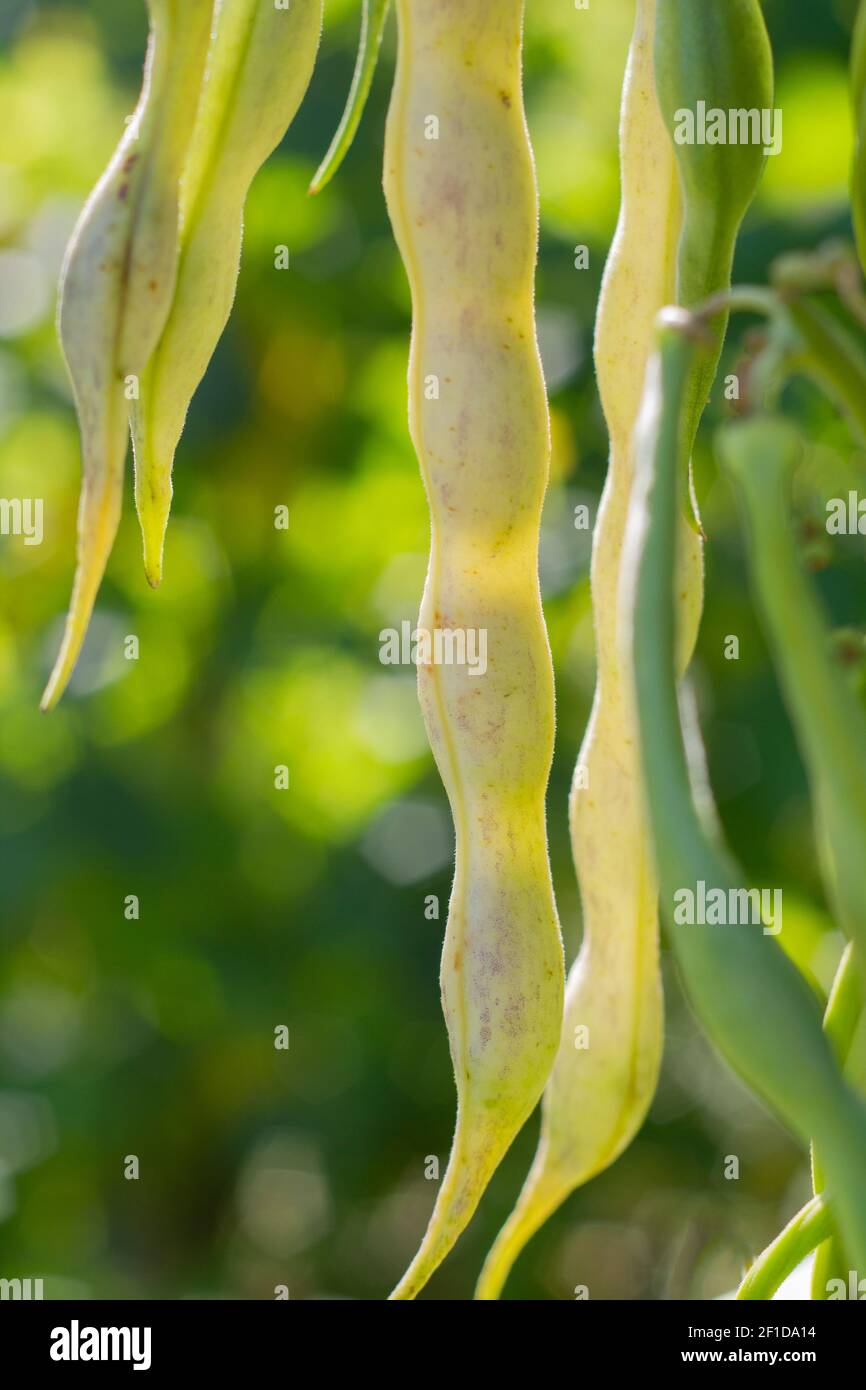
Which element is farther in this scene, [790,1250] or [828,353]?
[790,1250]

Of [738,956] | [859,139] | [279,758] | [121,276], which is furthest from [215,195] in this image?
[279,758]

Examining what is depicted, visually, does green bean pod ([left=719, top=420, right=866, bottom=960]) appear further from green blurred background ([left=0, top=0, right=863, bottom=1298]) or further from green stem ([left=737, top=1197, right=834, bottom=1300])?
green blurred background ([left=0, top=0, right=863, bottom=1298])

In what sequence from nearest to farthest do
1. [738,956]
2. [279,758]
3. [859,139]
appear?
[738,956] → [859,139] → [279,758]

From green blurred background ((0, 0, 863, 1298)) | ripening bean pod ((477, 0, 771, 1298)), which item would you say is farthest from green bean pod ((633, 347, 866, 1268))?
green blurred background ((0, 0, 863, 1298))

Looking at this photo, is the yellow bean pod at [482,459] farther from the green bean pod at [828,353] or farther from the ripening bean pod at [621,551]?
the green bean pod at [828,353]

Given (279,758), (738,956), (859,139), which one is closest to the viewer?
(738,956)

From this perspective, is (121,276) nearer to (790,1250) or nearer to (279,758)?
(790,1250)
